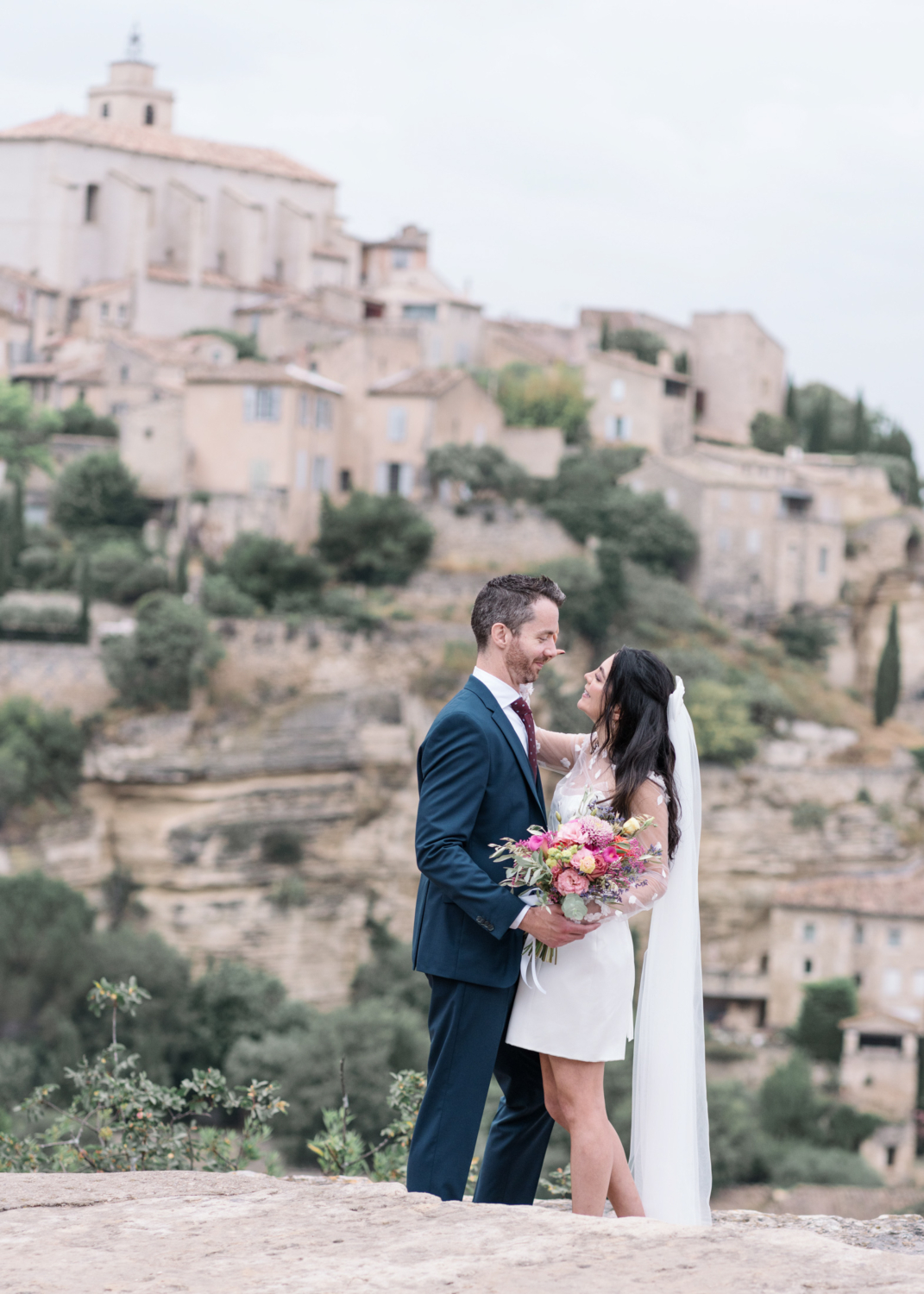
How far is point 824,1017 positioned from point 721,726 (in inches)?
264

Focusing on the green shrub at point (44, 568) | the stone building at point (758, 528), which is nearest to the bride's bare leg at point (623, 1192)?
the green shrub at point (44, 568)

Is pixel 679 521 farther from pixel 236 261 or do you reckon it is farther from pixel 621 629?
pixel 236 261

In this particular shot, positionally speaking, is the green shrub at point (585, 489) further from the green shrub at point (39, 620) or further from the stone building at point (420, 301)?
the green shrub at point (39, 620)

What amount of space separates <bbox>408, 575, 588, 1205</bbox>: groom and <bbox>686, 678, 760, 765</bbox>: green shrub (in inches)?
1264

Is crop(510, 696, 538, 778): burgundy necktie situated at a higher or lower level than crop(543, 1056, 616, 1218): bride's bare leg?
higher

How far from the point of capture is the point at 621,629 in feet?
129

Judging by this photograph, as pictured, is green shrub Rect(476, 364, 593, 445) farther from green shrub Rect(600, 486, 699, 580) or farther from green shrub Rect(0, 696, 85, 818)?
green shrub Rect(0, 696, 85, 818)

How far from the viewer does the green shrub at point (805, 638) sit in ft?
140

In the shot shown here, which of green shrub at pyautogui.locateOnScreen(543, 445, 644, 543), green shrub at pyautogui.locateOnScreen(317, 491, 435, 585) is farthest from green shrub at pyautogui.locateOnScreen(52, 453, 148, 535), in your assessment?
green shrub at pyautogui.locateOnScreen(543, 445, 644, 543)

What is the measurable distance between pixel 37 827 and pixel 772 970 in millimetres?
15651

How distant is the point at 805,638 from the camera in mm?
42875

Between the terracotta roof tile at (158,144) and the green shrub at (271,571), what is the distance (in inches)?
835

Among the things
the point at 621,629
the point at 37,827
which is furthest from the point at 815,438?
the point at 37,827

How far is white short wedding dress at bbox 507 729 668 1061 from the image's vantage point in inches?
194
